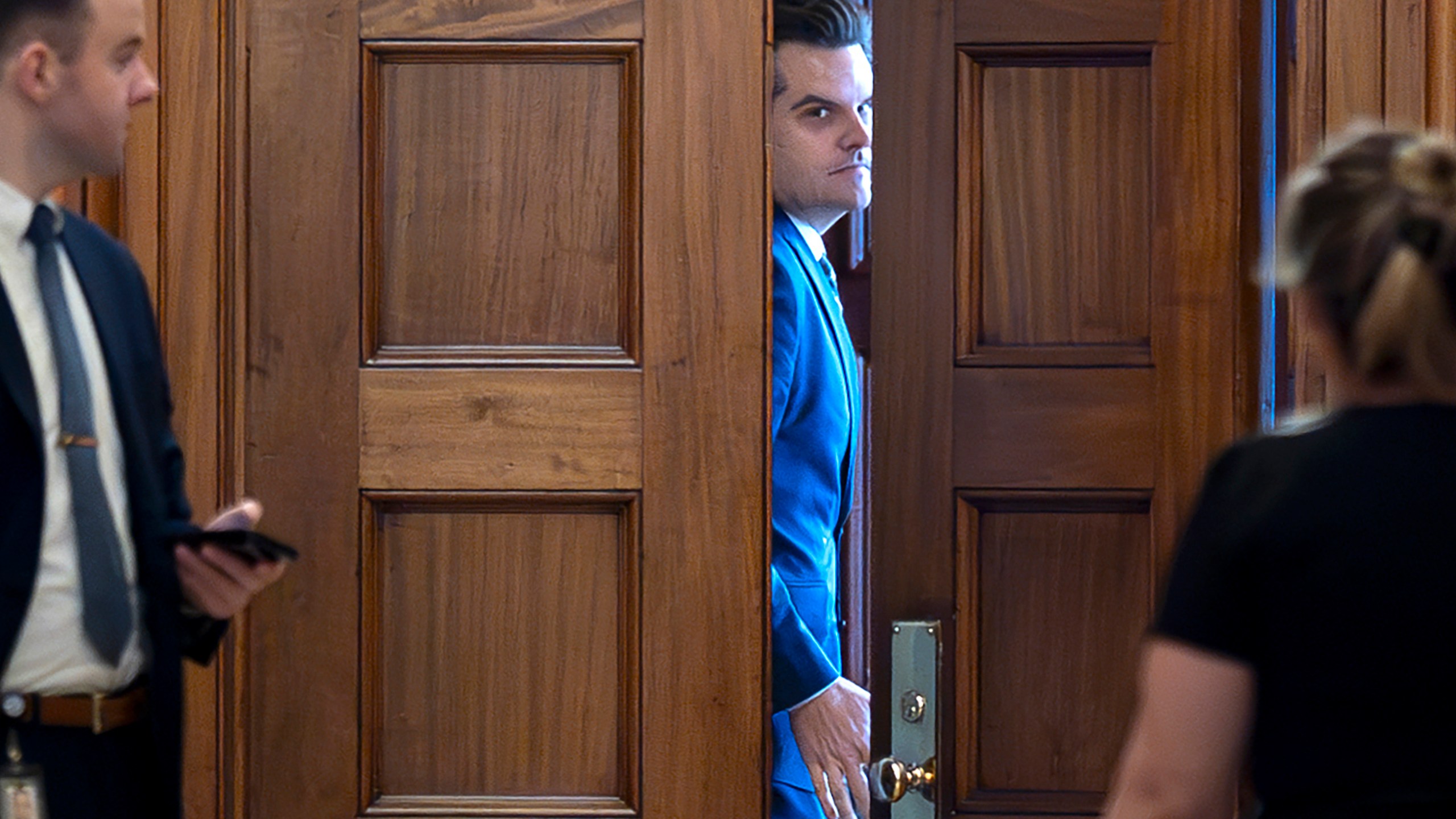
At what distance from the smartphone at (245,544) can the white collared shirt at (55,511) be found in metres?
0.08

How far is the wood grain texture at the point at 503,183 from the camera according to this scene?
233 centimetres

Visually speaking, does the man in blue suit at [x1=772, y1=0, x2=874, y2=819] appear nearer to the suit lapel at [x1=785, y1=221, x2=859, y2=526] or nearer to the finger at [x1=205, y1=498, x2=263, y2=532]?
the suit lapel at [x1=785, y1=221, x2=859, y2=526]

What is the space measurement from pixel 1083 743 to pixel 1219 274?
28.0 inches

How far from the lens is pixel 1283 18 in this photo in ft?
7.91

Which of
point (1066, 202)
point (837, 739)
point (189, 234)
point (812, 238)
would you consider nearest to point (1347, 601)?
point (1066, 202)

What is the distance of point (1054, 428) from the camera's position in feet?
7.86

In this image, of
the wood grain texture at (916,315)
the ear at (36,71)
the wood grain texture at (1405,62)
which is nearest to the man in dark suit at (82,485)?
the ear at (36,71)

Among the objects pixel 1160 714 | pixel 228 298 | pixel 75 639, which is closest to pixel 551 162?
pixel 228 298

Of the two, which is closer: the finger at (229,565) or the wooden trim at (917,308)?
the finger at (229,565)

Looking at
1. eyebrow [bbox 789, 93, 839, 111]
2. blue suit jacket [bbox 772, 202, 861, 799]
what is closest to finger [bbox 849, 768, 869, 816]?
blue suit jacket [bbox 772, 202, 861, 799]

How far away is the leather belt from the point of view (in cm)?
155

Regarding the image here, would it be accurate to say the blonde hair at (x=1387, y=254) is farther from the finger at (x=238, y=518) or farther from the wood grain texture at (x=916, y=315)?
the wood grain texture at (x=916, y=315)

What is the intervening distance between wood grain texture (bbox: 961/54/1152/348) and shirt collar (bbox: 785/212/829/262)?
0.89 meters

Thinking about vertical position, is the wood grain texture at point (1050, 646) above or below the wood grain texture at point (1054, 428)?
below
